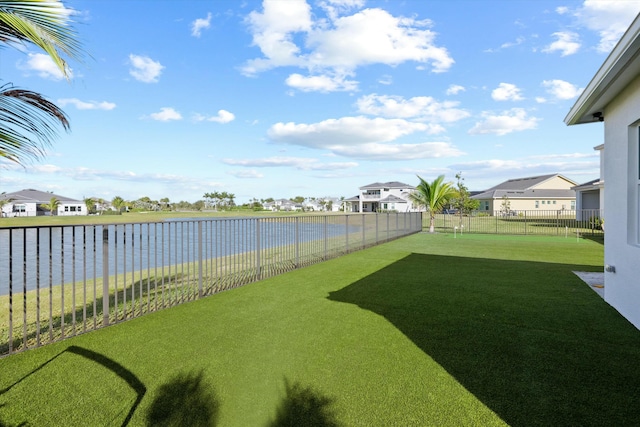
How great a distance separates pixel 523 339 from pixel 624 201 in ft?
8.18

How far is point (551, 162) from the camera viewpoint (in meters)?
44.7

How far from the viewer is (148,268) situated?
444 cm

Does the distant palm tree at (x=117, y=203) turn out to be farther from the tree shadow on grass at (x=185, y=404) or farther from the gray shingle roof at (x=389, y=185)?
the tree shadow on grass at (x=185, y=404)

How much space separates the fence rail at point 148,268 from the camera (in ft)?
11.4

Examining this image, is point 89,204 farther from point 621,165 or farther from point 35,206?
point 621,165

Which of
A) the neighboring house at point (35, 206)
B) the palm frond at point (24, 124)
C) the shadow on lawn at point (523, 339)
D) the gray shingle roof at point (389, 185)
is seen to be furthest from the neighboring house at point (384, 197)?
the palm frond at point (24, 124)

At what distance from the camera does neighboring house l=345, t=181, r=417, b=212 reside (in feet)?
163

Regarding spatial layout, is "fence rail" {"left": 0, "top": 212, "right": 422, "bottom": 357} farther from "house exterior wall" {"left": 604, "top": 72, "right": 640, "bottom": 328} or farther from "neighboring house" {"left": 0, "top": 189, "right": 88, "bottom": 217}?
"neighboring house" {"left": 0, "top": 189, "right": 88, "bottom": 217}

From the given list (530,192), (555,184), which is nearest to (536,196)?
(530,192)

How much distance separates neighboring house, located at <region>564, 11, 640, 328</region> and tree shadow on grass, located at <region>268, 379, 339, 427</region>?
398 cm

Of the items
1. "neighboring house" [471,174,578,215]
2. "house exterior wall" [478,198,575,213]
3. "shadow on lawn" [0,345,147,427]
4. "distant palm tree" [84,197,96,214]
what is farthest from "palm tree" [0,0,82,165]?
"distant palm tree" [84,197,96,214]

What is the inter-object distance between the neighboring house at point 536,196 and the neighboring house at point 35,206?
45.3 meters

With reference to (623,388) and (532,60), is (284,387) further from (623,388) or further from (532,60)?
(532,60)

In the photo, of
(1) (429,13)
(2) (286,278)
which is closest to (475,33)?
(1) (429,13)
